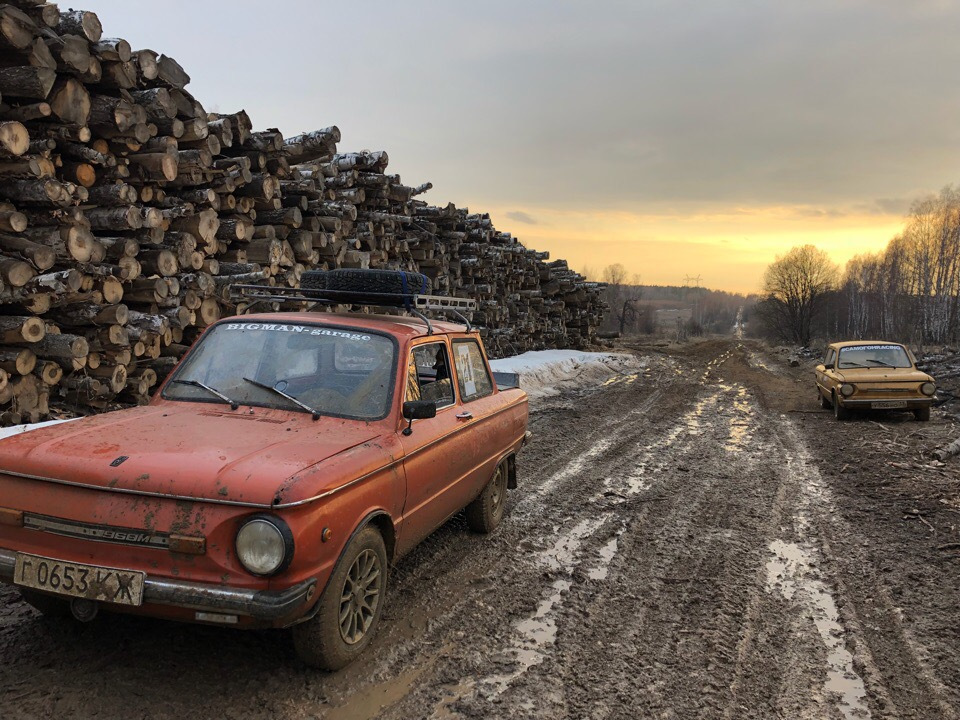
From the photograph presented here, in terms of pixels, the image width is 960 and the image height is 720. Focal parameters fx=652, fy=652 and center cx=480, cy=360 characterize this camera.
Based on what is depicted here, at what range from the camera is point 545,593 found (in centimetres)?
425

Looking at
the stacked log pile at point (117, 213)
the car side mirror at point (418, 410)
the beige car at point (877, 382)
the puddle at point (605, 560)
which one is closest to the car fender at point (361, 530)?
the car side mirror at point (418, 410)

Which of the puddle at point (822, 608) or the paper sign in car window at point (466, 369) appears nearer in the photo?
the puddle at point (822, 608)

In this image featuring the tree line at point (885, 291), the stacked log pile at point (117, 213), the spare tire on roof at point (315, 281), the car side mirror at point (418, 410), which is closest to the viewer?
the car side mirror at point (418, 410)

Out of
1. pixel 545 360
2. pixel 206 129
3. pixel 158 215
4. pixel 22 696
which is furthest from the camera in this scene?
pixel 545 360

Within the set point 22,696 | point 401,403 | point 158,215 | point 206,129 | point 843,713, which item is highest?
point 206,129

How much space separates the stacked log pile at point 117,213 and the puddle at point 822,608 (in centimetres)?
310

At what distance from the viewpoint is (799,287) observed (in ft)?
208

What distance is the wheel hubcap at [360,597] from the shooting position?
10.5 feet

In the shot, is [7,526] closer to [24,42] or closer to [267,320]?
[267,320]

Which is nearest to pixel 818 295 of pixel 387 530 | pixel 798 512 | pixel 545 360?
pixel 545 360

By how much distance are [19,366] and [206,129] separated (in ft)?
11.3

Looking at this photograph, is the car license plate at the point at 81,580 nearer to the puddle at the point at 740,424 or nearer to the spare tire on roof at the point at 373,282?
the spare tire on roof at the point at 373,282

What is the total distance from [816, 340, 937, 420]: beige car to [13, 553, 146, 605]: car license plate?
12034mm

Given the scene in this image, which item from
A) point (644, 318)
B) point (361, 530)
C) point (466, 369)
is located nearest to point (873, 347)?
point (466, 369)
